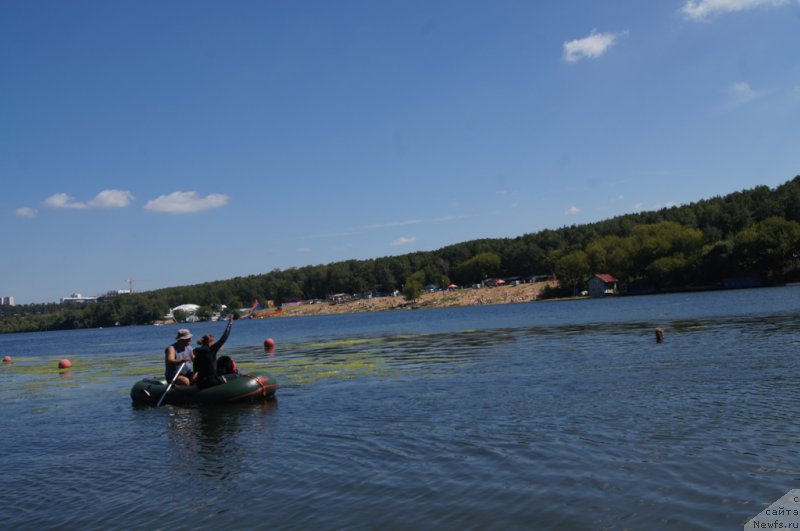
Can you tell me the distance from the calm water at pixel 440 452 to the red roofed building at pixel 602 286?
362 feet

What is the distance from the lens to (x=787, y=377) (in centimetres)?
1820

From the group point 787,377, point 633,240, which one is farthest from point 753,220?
point 787,377

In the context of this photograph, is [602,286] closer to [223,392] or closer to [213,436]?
[223,392]

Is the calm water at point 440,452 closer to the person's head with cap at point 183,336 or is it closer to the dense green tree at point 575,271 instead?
the person's head with cap at point 183,336

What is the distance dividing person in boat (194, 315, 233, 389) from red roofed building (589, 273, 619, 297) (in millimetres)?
119977

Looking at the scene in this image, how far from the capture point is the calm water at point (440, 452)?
9.40 meters

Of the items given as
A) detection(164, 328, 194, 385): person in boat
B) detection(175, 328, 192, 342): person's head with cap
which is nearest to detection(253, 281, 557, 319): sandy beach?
detection(164, 328, 194, 385): person in boat

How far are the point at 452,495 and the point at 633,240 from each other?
136 m

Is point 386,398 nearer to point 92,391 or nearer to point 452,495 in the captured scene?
point 452,495

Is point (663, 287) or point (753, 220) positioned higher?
point (753, 220)

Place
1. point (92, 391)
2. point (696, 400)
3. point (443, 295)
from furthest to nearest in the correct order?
point (443, 295) → point (92, 391) → point (696, 400)

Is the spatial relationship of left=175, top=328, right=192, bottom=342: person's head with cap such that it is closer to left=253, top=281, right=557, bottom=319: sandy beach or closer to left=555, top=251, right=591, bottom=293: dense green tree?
left=253, top=281, right=557, bottom=319: sandy beach

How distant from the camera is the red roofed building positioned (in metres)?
132

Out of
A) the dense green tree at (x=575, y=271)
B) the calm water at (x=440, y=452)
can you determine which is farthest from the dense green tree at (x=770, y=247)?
the calm water at (x=440, y=452)
